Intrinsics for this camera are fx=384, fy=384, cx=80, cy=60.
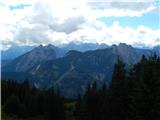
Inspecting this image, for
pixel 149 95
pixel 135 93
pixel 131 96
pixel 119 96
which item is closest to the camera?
pixel 149 95

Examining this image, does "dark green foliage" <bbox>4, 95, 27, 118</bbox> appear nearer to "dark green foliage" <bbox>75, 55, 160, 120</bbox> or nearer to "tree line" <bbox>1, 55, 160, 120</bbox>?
"tree line" <bbox>1, 55, 160, 120</bbox>

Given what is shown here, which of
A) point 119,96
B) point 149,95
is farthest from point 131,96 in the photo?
point 119,96

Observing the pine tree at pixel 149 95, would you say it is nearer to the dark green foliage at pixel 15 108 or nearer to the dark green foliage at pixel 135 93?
the dark green foliage at pixel 135 93

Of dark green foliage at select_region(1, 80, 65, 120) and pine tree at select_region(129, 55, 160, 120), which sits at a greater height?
pine tree at select_region(129, 55, 160, 120)

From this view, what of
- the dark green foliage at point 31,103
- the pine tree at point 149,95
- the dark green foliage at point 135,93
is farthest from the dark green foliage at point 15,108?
the pine tree at point 149,95


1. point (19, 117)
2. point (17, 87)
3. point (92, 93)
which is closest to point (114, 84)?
point (92, 93)

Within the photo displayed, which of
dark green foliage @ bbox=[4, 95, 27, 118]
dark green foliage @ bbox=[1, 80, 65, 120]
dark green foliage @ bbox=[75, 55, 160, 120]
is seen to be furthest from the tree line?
dark green foliage @ bbox=[4, 95, 27, 118]

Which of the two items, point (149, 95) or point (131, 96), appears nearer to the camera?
point (149, 95)

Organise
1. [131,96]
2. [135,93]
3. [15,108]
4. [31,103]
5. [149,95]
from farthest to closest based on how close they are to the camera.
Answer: [31,103]
[15,108]
[131,96]
[135,93]
[149,95]

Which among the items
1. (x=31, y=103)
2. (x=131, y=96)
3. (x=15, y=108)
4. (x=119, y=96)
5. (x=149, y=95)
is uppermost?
(x=149, y=95)

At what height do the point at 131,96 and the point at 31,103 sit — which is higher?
the point at 131,96

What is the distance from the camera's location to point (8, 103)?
121 metres

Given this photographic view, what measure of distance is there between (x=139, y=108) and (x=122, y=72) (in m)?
11.0

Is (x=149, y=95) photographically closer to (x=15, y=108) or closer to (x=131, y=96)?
(x=131, y=96)
